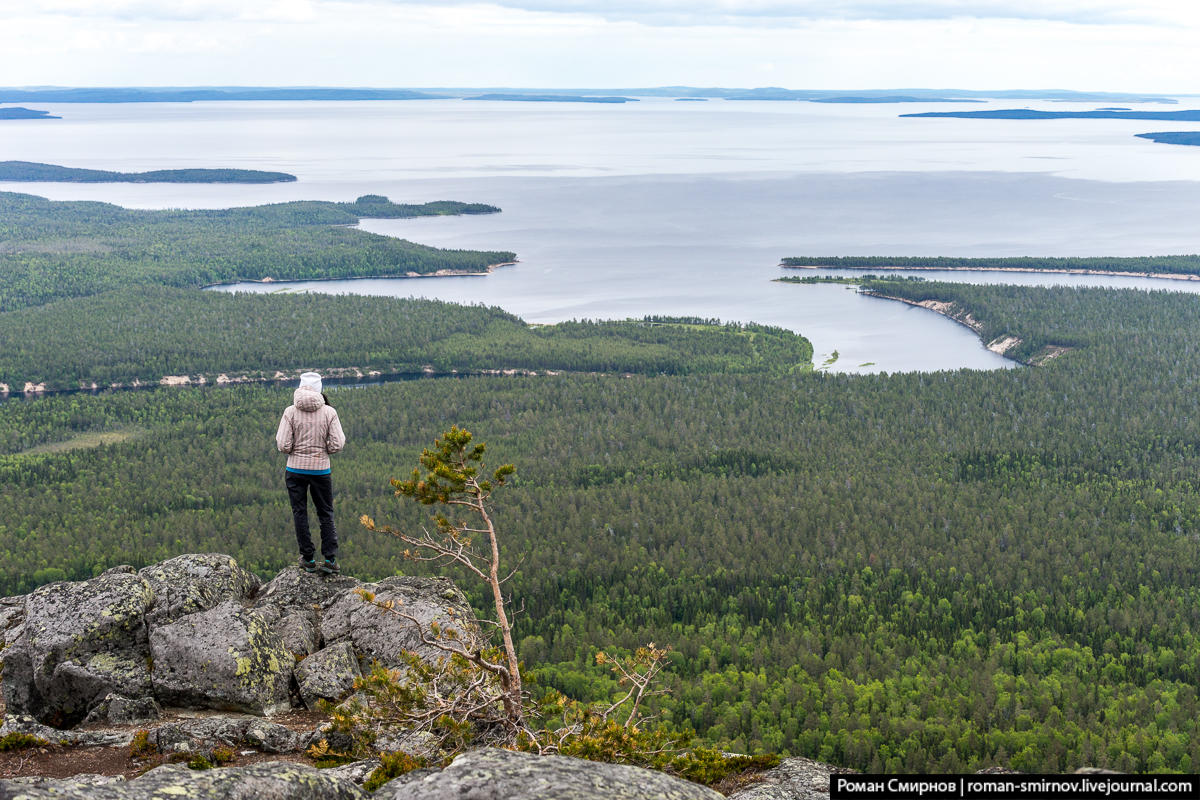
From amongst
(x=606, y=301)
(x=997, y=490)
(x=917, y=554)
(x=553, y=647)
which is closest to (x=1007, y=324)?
(x=606, y=301)

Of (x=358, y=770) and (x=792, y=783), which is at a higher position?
(x=358, y=770)

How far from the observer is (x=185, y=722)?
85.4 feet

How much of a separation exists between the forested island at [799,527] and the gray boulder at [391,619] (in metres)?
15.0

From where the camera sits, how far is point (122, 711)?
27.1 meters

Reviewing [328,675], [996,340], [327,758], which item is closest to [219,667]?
[328,675]

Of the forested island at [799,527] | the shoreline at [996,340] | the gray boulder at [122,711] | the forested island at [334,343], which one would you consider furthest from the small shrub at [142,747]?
the shoreline at [996,340]

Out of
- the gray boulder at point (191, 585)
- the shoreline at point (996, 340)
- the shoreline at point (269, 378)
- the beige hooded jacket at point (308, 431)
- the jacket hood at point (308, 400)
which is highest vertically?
the jacket hood at point (308, 400)

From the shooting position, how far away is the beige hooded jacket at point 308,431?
29766 millimetres

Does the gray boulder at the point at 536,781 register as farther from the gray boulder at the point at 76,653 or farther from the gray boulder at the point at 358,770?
the gray boulder at the point at 76,653

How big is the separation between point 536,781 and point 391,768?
5.53 m

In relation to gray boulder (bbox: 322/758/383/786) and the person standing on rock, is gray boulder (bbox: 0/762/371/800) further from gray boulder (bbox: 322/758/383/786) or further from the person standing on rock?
the person standing on rock

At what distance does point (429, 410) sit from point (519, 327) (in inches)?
2084

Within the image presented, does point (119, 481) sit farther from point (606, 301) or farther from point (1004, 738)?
point (606, 301)

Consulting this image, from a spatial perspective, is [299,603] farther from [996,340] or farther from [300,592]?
[996,340]
